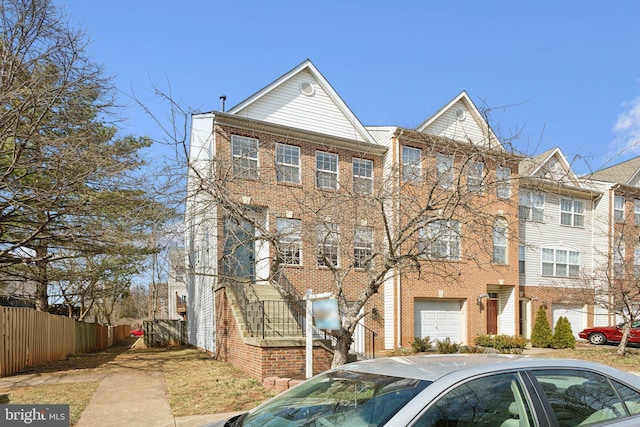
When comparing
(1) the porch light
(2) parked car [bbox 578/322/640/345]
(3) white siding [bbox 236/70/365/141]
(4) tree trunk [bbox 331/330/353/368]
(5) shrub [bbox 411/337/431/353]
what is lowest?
(2) parked car [bbox 578/322/640/345]

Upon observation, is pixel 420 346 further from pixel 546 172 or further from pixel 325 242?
pixel 546 172

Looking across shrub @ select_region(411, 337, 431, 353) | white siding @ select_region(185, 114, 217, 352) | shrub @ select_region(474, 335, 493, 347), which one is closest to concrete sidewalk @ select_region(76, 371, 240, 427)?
white siding @ select_region(185, 114, 217, 352)

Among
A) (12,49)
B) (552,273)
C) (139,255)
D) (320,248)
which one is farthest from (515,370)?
(552,273)

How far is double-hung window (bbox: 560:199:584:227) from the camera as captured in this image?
25.5m

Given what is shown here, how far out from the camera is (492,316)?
22.8m

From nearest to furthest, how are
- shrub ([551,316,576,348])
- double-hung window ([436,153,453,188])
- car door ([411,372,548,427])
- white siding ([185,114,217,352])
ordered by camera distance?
car door ([411,372,548,427]) → double-hung window ([436,153,453,188]) → white siding ([185,114,217,352]) → shrub ([551,316,576,348])

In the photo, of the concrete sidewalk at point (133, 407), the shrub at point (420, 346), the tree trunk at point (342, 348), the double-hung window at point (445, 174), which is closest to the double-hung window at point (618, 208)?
the shrub at point (420, 346)

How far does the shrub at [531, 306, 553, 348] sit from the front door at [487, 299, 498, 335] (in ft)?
5.26

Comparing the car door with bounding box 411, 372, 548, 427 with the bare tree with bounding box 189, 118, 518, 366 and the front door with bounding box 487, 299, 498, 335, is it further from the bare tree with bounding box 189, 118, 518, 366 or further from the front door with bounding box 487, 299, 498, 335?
the front door with bounding box 487, 299, 498, 335

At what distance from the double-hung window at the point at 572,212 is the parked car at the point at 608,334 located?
16.8ft

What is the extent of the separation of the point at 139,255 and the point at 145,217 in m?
5.57

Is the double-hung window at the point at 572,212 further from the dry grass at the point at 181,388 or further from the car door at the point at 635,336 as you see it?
the dry grass at the point at 181,388

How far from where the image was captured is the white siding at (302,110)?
17.7m

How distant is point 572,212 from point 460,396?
2554 cm
